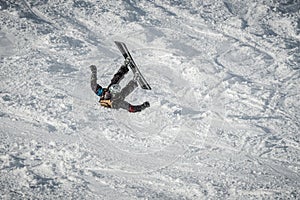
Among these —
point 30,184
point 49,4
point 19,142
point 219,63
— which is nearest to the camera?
point 30,184

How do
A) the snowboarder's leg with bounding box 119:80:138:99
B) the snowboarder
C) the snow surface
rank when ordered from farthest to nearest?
the snow surface, the snowboarder's leg with bounding box 119:80:138:99, the snowboarder

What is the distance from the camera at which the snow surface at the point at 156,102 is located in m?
35.9

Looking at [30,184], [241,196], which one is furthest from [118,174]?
[241,196]

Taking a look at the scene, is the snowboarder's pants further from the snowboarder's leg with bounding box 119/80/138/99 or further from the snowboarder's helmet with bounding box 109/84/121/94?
the snowboarder's helmet with bounding box 109/84/121/94

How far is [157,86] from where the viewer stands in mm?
42594

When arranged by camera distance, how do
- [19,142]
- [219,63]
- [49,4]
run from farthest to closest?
1. [49,4]
2. [219,63]
3. [19,142]

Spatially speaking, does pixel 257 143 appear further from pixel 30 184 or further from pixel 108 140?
pixel 30 184

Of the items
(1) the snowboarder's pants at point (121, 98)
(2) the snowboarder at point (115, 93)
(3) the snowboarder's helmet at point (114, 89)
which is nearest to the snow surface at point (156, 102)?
(1) the snowboarder's pants at point (121, 98)

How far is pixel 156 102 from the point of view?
40.8 metres

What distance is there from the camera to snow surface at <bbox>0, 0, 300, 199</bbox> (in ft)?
118

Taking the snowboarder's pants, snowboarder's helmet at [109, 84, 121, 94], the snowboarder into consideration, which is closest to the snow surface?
the snowboarder's pants

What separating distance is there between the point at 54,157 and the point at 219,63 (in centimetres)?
1663

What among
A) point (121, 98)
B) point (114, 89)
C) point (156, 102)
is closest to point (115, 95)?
point (114, 89)

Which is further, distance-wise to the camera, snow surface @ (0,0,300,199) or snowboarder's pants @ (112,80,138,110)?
snow surface @ (0,0,300,199)
